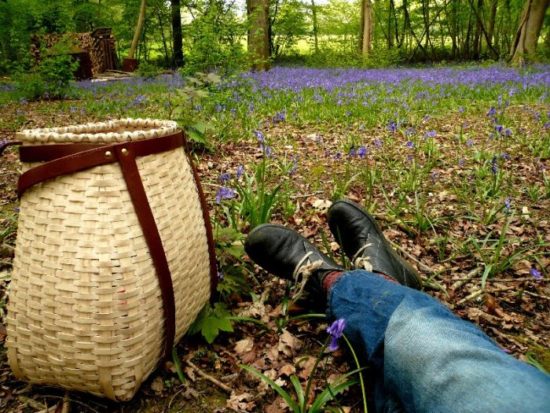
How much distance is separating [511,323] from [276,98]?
5082 mm

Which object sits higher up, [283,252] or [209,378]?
[283,252]

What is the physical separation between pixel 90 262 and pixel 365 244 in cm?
125

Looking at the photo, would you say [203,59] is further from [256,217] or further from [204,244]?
[204,244]

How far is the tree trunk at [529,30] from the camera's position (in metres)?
11.4

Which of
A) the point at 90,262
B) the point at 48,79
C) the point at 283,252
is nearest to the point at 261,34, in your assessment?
the point at 48,79

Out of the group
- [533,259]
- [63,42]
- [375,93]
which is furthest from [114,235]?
[63,42]

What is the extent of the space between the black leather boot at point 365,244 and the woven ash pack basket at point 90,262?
93cm

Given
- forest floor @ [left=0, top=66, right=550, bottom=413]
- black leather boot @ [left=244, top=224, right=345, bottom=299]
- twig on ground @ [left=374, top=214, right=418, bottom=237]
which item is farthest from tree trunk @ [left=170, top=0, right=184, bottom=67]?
black leather boot @ [left=244, top=224, right=345, bottom=299]

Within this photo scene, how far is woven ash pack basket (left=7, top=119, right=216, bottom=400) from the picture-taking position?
1.08m

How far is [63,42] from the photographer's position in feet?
23.7

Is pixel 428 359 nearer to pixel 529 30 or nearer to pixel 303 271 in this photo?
pixel 303 271

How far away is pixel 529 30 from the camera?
38.7ft

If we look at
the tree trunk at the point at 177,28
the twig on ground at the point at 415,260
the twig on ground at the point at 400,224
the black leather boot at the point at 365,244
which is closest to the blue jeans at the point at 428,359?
the black leather boot at the point at 365,244

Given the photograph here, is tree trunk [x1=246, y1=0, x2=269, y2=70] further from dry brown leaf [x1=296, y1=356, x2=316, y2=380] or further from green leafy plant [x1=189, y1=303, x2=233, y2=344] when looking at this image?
dry brown leaf [x1=296, y1=356, x2=316, y2=380]
